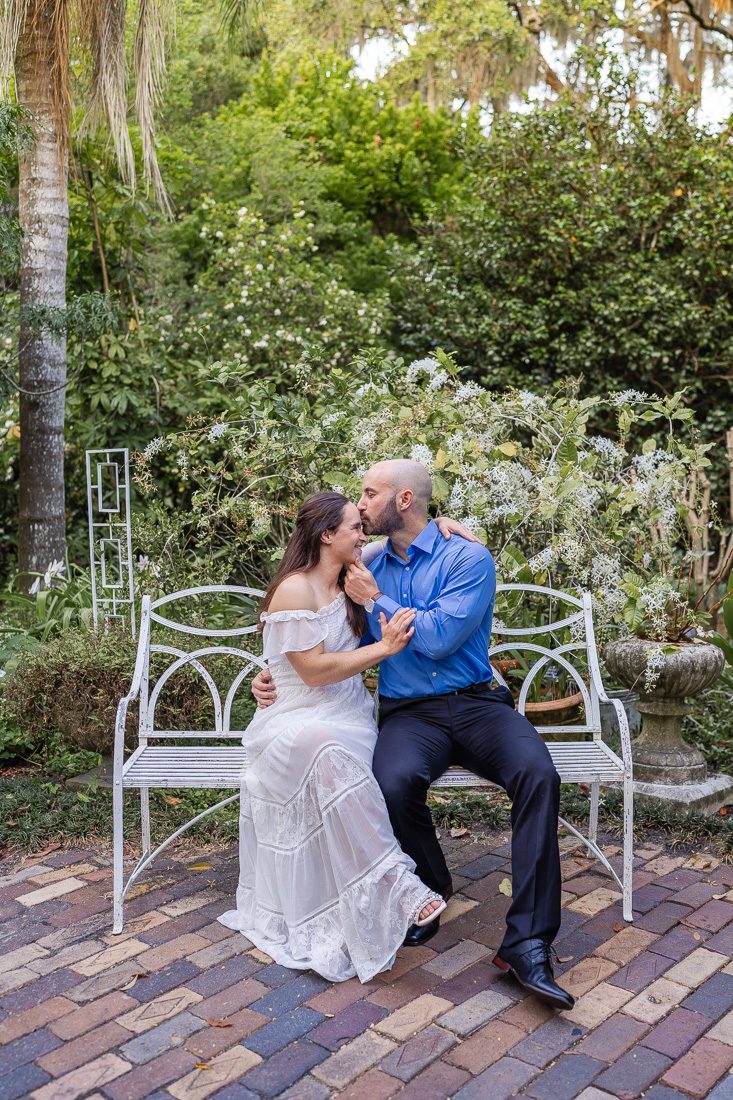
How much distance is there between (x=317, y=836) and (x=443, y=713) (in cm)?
64

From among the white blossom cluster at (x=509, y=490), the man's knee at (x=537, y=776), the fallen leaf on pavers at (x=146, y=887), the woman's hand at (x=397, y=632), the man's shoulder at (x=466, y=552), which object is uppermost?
the white blossom cluster at (x=509, y=490)

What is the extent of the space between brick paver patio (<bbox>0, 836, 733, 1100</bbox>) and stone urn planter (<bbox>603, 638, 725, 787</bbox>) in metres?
0.86

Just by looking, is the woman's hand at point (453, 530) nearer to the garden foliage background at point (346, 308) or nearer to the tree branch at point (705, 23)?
the garden foliage background at point (346, 308)

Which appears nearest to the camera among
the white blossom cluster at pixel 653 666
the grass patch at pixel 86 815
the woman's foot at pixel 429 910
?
the woman's foot at pixel 429 910

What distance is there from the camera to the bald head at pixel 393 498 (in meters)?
3.55

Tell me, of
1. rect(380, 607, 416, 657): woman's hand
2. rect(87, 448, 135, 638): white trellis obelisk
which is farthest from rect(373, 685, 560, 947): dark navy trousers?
rect(87, 448, 135, 638): white trellis obelisk

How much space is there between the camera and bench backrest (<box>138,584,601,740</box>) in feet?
12.5

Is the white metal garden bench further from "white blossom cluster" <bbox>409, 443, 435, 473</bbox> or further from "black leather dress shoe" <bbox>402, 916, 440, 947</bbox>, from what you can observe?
"white blossom cluster" <bbox>409, 443, 435, 473</bbox>

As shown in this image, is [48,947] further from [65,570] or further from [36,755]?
[65,570]

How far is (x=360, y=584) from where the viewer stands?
10.8ft

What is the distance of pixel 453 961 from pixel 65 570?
180 inches

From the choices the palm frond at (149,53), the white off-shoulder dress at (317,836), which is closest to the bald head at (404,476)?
the white off-shoulder dress at (317,836)

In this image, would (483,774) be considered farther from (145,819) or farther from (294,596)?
(145,819)

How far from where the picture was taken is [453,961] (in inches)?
120
